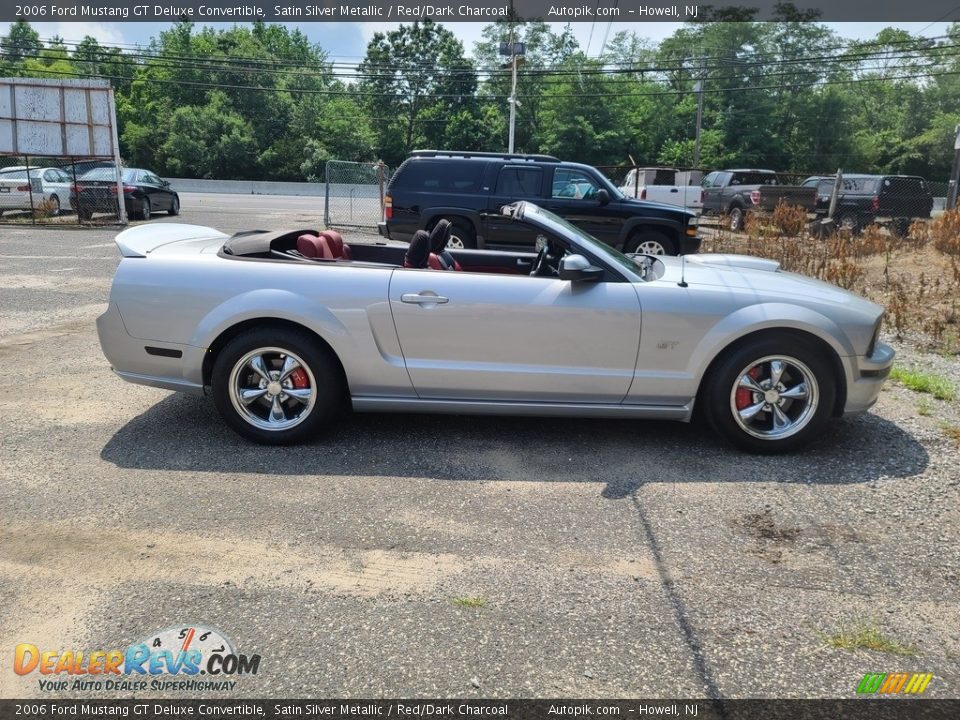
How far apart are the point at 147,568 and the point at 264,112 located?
56.0 m

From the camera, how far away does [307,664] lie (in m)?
2.50

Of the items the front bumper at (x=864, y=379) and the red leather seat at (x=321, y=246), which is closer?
the front bumper at (x=864, y=379)

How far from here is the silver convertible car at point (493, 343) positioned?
14.0 feet

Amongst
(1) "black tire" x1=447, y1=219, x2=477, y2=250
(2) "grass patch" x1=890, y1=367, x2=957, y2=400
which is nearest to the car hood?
Result: (2) "grass patch" x1=890, y1=367, x2=957, y2=400

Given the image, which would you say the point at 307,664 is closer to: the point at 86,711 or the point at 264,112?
the point at 86,711

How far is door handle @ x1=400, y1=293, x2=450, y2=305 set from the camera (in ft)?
14.0

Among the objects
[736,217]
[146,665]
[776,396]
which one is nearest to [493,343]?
[776,396]

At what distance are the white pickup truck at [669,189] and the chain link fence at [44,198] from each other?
14008 mm

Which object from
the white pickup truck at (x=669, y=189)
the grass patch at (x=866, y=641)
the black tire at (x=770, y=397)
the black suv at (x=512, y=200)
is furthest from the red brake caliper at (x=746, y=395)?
the white pickup truck at (x=669, y=189)

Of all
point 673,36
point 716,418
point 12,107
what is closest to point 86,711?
point 716,418

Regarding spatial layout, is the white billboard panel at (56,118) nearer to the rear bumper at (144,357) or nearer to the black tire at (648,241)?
the black tire at (648,241)

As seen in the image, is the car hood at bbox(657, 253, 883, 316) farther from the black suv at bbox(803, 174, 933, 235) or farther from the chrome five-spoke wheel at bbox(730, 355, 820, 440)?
the black suv at bbox(803, 174, 933, 235)

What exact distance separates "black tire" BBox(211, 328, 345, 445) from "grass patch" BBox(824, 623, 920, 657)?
2894mm

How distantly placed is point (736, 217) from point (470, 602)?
18.6m
